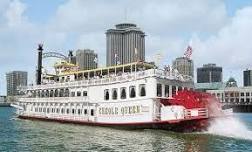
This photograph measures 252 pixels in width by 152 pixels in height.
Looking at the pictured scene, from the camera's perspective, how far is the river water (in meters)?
28.6

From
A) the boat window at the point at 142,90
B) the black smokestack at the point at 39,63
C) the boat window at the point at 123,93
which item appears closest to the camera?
the boat window at the point at 142,90

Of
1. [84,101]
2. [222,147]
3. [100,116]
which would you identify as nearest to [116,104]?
[100,116]

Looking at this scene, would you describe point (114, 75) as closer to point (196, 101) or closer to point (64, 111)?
point (196, 101)

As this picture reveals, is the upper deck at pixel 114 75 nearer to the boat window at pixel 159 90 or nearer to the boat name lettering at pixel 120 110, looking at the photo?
the boat window at pixel 159 90

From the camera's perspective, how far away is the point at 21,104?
61.8 m

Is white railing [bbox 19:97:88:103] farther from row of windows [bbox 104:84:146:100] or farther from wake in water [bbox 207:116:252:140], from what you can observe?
wake in water [bbox 207:116:252:140]

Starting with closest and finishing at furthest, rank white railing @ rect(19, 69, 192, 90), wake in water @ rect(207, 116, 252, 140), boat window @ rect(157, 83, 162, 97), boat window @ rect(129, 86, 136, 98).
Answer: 1. wake in water @ rect(207, 116, 252, 140)
2. white railing @ rect(19, 69, 192, 90)
3. boat window @ rect(157, 83, 162, 97)
4. boat window @ rect(129, 86, 136, 98)

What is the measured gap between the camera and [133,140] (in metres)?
32.0

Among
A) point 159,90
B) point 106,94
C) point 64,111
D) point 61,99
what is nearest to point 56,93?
point 61,99

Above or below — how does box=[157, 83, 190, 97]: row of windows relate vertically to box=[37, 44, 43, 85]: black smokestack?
below

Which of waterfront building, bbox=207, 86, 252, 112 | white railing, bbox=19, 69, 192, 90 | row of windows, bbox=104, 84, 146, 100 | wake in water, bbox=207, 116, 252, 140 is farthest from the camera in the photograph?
waterfront building, bbox=207, 86, 252, 112

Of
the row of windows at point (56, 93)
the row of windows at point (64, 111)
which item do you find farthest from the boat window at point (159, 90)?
the row of windows at point (56, 93)

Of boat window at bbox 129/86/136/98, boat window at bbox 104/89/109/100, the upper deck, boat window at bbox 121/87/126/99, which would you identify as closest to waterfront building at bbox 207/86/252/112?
the upper deck

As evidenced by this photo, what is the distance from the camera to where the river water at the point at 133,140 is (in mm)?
28641
